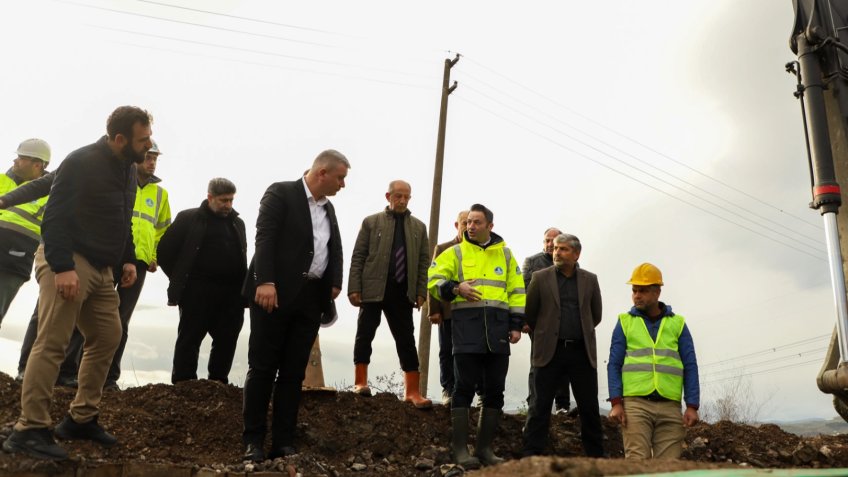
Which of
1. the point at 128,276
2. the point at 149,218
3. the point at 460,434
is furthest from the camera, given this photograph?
the point at 149,218

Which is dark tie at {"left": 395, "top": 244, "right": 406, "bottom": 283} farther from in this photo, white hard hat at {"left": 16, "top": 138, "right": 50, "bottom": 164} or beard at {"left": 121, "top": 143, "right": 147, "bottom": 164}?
white hard hat at {"left": 16, "top": 138, "right": 50, "bottom": 164}

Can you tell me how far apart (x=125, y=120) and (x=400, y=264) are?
9.81 ft

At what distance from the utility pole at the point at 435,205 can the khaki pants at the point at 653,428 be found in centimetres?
680

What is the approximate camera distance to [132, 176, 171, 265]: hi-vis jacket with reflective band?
6.97 metres

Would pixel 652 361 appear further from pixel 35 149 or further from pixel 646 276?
pixel 35 149

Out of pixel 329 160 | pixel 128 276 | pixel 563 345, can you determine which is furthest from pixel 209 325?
pixel 563 345

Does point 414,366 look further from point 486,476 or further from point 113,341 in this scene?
point 486,476

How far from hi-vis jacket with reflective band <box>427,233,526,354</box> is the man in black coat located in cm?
219

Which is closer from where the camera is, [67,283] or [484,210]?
[67,283]

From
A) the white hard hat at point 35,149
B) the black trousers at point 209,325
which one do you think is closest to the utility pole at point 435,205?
the black trousers at point 209,325

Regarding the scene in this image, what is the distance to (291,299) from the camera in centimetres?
556

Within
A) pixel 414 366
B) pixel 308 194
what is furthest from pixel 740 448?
pixel 308 194

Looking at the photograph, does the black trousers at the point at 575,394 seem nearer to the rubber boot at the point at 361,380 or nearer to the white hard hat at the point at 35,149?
the rubber boot at the point at 361,380

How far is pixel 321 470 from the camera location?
215 inches
